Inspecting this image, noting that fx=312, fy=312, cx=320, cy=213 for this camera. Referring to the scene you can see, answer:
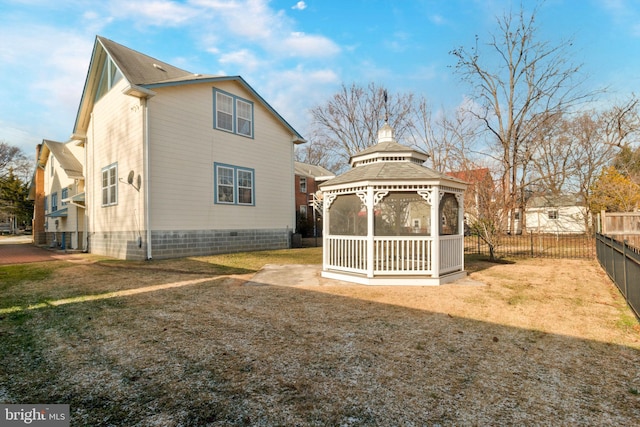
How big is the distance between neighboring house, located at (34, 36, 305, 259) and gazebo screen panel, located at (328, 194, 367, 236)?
6938 mm

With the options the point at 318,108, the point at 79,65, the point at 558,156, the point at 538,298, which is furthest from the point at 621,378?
the point at 318,108

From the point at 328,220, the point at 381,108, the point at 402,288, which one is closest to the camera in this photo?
the point at 402,288

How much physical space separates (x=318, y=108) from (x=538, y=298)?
3202cm

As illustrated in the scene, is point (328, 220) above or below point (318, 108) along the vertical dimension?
below

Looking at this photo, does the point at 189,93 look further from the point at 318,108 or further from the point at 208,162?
the point at 318,108

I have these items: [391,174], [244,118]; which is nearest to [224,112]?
[244,118]

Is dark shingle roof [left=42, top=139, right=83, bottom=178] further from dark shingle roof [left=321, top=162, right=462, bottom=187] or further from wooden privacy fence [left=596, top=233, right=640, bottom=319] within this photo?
wooden privacy fence [left=596, top=233, right=640, bottom=319]

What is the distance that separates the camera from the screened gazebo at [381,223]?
757 cm

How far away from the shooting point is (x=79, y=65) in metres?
14.6

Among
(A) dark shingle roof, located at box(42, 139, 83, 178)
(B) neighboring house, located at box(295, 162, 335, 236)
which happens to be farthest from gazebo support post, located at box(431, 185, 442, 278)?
(B) neighboring house, located at box(295, 162, 335, 236)

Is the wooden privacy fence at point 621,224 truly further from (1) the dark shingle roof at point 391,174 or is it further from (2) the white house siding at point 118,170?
(2) the white house siding at point 118,170

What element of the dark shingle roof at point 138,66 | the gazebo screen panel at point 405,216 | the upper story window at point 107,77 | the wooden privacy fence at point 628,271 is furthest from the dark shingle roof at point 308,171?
the wooden privacy fence at point 628,271

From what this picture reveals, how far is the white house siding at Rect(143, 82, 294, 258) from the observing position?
40.3 ft

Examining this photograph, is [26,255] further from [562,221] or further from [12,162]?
[562,221]
